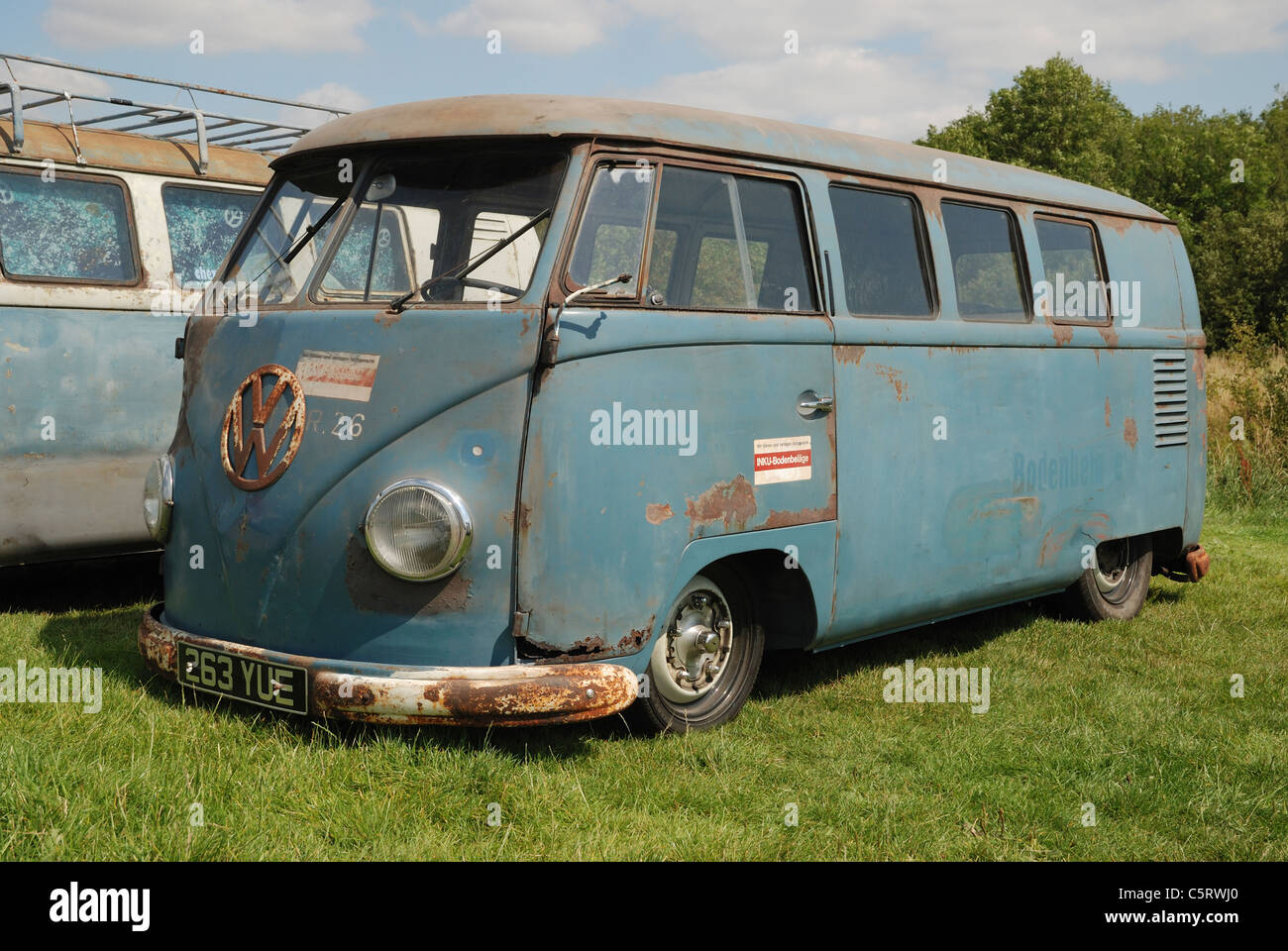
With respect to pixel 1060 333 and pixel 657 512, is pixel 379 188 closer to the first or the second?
pixel 657 512

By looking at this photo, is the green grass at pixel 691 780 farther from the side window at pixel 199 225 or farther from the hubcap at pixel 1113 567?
the side window at pixel 199 225

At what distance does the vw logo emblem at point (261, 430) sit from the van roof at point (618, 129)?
96cm

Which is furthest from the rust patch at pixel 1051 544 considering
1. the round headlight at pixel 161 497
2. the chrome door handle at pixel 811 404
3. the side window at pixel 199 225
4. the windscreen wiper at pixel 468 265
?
the side window at pixel 199 225

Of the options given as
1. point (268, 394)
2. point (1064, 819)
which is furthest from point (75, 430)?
point (1064, 819)

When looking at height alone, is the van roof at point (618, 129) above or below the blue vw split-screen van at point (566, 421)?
above

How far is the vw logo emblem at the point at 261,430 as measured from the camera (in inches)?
174

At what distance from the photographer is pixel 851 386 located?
516 centimetres

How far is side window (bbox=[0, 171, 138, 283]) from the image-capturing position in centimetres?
676

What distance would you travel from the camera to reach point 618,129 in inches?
175

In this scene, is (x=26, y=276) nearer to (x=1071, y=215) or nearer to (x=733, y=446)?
(x=733, y=446)

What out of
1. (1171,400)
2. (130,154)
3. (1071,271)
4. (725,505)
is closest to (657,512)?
(725,505)

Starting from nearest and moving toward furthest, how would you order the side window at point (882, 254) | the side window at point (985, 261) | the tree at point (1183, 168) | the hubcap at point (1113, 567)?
1. the side window at point (882, 254)
2. the side window at point (985, 261)
3. the hubcap at point (1113, 567)
4. the tree at point (1183, 168)

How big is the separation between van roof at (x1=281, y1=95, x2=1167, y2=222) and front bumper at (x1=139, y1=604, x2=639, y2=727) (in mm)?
1810

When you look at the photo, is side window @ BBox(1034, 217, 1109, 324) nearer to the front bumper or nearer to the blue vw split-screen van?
the blue vw split-screen van
